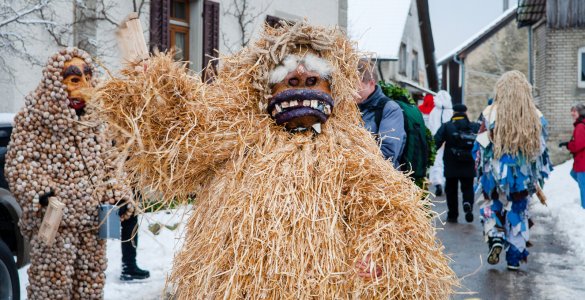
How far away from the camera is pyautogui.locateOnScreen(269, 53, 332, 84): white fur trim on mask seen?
3582 mm

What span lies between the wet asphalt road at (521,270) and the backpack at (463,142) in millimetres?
1025

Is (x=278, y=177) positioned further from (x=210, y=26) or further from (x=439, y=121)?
(x=439, y=121)

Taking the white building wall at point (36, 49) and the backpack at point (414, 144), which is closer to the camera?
the backpack at point (414, 144)

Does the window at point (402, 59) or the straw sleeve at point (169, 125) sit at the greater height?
the window at point (402, 59)

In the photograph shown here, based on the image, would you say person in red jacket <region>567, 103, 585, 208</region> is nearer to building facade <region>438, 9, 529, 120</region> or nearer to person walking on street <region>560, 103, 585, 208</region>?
person walking on street <region>560, 103, 585, 208</region>

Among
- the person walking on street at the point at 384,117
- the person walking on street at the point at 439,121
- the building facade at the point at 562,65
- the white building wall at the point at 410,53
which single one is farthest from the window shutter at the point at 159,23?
the white building wall at the point at 410,53

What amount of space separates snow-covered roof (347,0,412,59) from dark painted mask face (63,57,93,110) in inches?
899

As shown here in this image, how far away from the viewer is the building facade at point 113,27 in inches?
352

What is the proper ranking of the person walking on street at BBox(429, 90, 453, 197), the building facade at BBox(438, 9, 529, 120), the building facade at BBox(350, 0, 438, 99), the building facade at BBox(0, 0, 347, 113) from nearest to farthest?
the building facade at BBox(0, 0, 347, 113) < the person walking on street at BBox(429, 90, 453, 197) < the building facade at BBox(350, 0, 438, 99) < the building facade at BBox(438, 9, 529, 120)

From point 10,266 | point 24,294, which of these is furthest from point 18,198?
point 24,294

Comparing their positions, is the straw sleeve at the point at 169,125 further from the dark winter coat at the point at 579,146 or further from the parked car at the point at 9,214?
the dark winter coat at the point at 579,146

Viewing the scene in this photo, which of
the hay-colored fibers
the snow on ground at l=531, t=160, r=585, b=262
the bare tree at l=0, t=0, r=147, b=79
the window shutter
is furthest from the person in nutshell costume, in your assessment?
the window shutter

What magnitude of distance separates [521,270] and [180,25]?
7.20m

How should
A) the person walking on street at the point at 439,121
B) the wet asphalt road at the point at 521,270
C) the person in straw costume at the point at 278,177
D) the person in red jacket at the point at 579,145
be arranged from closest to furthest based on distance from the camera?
the person in straw costume at the point at 278,177 → the wet asphalt road at the point at 521,270 → the person in red jacket at the point at 579,145 → the person walking on street at the point at 439,121
